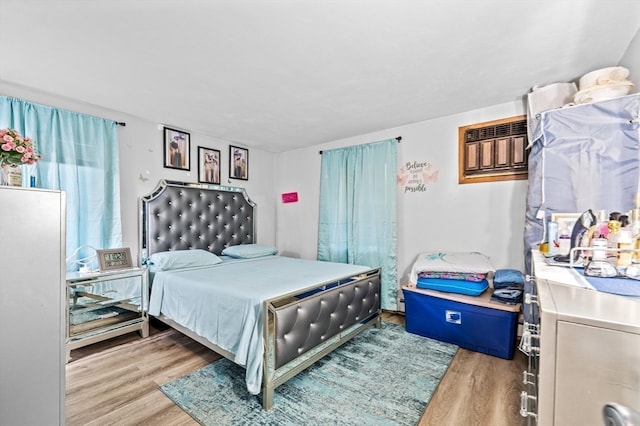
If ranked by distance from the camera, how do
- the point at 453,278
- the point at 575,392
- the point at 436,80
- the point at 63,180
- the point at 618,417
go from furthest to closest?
the point at 453,278 < the point at 63,180 < the point at 436,80 < the point at 575,392 < the point at 618,417

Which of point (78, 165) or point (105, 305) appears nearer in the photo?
point (105, 305)

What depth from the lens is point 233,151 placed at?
3887 millimetres

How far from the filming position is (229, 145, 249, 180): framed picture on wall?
3861 mm

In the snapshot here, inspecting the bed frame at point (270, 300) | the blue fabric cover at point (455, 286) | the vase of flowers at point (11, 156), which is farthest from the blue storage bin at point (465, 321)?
the vase of flowers at point (11, 156)

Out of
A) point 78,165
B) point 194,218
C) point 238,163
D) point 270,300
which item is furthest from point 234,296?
point 238,163

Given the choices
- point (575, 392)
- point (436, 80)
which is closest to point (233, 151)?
point (436, 80)

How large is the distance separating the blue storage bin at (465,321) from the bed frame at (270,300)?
396mm

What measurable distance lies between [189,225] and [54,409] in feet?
7.50

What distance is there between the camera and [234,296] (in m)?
1.87

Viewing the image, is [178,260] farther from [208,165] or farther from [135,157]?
[208,165]

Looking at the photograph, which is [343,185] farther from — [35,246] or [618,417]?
[618,417]

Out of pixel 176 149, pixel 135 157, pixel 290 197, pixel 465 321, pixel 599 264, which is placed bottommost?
pixel 465 321

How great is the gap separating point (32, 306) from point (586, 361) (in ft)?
5.92

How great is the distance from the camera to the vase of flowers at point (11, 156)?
4.02 feet
